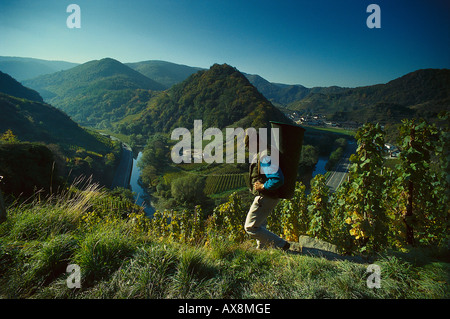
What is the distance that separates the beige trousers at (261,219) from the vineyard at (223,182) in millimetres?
53687

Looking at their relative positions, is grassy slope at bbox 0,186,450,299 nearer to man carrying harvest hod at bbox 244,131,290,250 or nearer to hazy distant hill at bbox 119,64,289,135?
man carrying harvest hod at bbox 244,131,290,250

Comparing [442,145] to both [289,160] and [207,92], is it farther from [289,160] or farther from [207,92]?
[207,92]

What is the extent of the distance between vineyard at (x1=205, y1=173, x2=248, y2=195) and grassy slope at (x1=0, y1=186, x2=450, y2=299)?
5433cm

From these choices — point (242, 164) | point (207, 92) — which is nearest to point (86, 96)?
point (207, 92)

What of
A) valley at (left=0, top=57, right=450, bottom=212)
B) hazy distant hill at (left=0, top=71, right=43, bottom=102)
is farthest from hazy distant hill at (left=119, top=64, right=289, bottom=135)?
hazy distant hill at (left=0, top=71, right=43, bottom=102)

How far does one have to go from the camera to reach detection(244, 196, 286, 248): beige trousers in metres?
3.26

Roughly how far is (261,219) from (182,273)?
1.52 meters

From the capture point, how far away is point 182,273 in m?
2.36

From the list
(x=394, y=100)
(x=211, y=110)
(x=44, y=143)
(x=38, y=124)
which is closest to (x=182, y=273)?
(x=44, y=143)

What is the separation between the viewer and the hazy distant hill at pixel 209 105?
11888cm

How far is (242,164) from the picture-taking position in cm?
7175

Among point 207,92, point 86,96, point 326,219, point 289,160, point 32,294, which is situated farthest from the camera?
point 86,96
